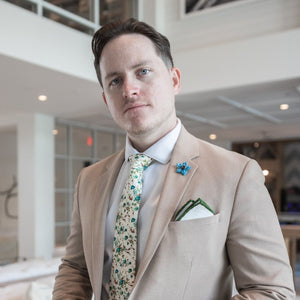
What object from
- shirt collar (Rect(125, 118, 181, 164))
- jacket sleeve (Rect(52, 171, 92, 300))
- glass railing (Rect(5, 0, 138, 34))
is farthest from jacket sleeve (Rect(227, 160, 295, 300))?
glass railing (Rect(5, 0, 138, 34))

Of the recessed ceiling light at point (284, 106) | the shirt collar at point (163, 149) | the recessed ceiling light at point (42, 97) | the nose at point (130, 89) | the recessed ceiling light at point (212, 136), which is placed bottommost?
the shirt collar at point (163, 149)

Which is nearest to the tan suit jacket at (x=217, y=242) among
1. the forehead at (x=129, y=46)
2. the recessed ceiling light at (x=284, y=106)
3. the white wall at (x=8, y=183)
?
the forehead at (x=129, y=46)

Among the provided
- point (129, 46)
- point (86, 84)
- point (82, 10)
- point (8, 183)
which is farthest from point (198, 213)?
point (8, 183)

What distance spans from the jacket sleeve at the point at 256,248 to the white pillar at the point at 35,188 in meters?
7.13

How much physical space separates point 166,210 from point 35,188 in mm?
7045

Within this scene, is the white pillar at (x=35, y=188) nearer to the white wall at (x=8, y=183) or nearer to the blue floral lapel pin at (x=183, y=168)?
the white wall at (x=8, y=183)

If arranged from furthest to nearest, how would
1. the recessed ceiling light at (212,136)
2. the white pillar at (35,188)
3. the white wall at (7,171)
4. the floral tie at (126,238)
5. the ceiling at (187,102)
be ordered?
the recessed ceiling light at (212,136) < the white wall at (7,171) < the white pillar at (35,188) < the ceiling at (187,102) < the floral tie at (126,238)

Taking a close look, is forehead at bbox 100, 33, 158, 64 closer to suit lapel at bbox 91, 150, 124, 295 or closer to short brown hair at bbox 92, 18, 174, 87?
short brown hair at bbox 92, 18, 174, 87

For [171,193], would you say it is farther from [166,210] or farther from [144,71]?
[144,71]

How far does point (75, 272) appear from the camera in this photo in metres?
1.23

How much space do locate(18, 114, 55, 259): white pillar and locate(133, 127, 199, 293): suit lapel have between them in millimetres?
6937

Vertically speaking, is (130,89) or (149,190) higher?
(130,89)

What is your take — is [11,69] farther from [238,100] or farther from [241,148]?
[241,148]

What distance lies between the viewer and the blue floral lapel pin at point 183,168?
101 centimetres
